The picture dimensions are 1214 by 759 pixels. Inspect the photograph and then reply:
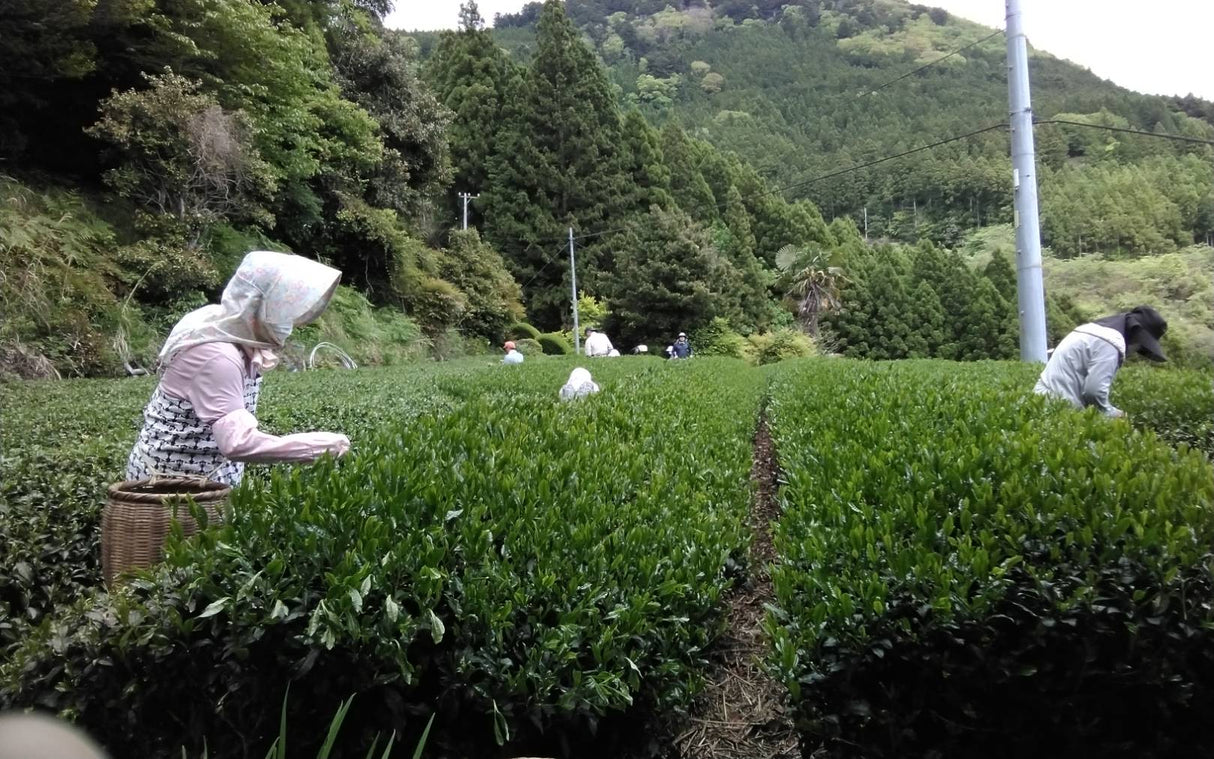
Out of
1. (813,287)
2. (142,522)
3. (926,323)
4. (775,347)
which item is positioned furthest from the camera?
(926,323)

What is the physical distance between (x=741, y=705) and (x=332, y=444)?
1.82 metres

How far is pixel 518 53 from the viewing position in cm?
6500

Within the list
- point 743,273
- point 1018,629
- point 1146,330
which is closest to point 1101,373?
point 1146,330

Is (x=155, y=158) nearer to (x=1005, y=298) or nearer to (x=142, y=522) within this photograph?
(x=142, y=522)

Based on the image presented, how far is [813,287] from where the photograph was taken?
39.4 metres

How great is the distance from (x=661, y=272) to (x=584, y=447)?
3100cm

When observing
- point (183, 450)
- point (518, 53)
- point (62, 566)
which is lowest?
point (62, 566)

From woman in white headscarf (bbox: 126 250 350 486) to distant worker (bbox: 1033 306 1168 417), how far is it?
4.18 m

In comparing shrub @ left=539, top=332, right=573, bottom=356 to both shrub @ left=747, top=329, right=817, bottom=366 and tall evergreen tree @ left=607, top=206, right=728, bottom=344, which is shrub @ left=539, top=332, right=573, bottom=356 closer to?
tall evergreen tree @ left=607, top=206, right=728, bottom=344

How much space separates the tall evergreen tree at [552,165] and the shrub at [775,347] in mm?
10320

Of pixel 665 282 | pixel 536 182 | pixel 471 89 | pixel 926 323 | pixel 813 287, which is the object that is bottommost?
pixel 926 323

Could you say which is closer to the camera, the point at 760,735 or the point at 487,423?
the point at 760,735

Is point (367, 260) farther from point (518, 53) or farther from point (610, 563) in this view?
point (518, 53)

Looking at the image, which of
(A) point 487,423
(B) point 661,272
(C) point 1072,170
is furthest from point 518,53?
(A) point 487,423
